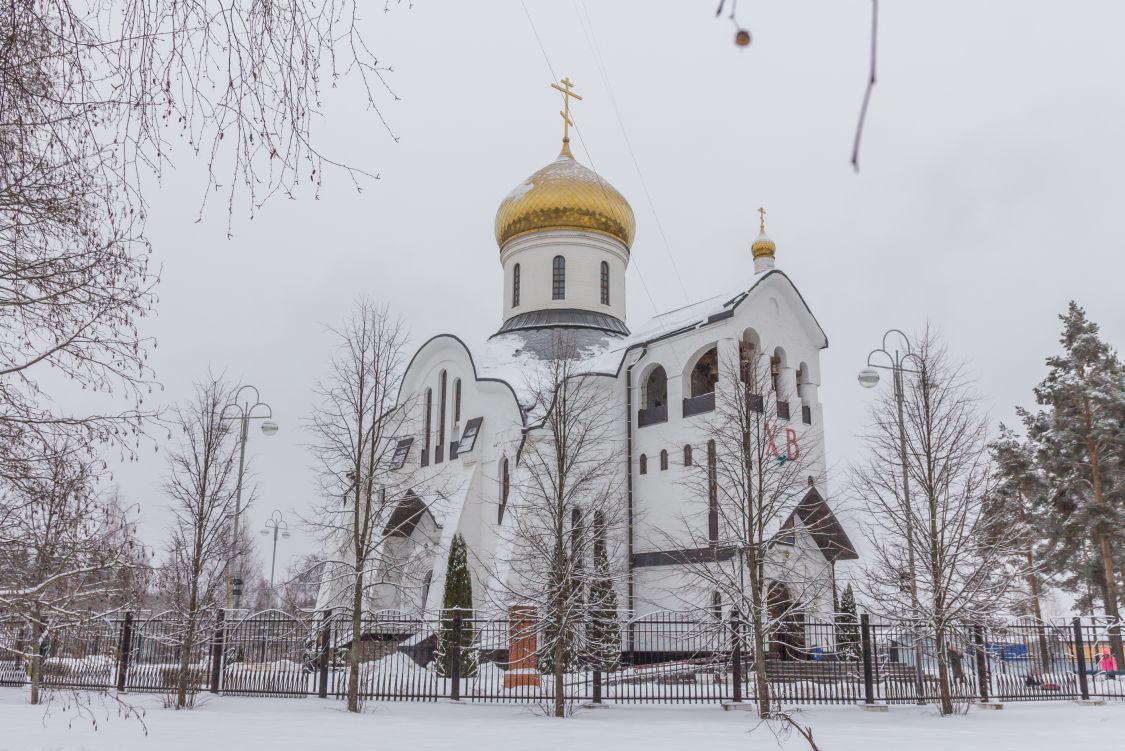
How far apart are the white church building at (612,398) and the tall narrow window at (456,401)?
0.08m

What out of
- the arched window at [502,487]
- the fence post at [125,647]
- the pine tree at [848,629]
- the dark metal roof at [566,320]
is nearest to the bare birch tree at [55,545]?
the fence post at [125,647]

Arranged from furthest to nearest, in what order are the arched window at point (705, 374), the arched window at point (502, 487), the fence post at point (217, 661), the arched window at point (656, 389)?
the arched window at point (656, 389) < the arched window at point (705, 374) < the arched window at point (502, 487) < the fence post at point (217, 661)

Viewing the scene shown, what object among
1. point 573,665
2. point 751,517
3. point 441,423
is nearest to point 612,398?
point 441,423

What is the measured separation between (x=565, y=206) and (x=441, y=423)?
763cm

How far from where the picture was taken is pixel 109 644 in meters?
16.8

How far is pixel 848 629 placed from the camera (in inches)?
763

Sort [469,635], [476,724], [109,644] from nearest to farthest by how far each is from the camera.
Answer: [476,724] < [109,644] < [469,635]

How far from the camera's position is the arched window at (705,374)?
24.3 m

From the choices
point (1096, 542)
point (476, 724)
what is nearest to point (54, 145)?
point (476, 724)

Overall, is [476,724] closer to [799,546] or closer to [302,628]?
[302,628]

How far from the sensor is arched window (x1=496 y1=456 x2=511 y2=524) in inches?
906

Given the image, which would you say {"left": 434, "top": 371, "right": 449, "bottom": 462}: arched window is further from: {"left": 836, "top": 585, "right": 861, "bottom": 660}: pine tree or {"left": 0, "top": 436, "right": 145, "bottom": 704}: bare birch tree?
{"left": 0, "top": 436, "right": 145, "bottom": 704}: bare birch tree

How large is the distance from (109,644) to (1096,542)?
25402 mm

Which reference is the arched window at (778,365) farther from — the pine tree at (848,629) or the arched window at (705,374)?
the pine tree at (848,629)
